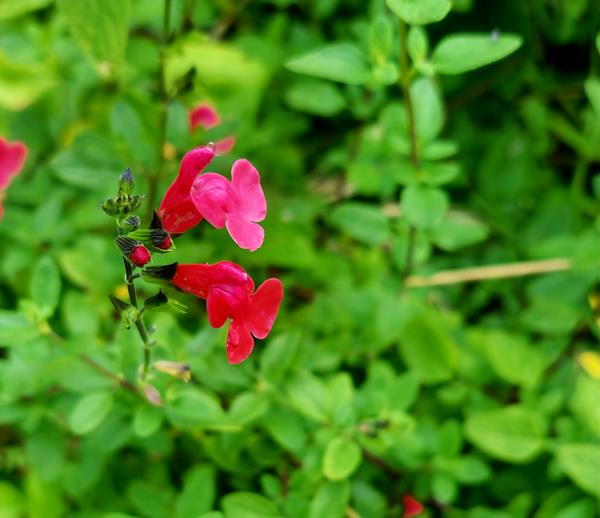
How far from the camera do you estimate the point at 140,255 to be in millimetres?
1026

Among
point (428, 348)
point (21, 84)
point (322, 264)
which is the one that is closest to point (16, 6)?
point (21, 84)

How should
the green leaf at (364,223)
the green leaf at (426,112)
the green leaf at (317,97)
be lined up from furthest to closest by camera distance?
1. the green leaf at (317,97)
2. the green leaf at (364,223)
3. the green leaf at (426,112)

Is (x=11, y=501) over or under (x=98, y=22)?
under

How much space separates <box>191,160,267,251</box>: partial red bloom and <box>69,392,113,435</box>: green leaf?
501 millimetres

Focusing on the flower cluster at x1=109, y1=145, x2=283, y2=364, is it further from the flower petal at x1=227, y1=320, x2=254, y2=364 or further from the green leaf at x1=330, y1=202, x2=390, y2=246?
the green leaf at x1=330, y1=202, x2=390, y2=246

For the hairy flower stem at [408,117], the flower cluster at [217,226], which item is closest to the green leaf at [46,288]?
the flower cluster at [217,226]

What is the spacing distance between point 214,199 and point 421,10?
0.50 m

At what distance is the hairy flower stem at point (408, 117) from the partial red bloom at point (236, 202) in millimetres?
520

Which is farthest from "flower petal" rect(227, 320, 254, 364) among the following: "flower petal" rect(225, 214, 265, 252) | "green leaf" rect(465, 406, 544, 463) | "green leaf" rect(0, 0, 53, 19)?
"green leaf" rect(0, 0, 53, 19)

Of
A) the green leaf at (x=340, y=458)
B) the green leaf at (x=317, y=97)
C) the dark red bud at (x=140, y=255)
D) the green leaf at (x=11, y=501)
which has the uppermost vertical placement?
the dark red bud at (x=140, y=255)

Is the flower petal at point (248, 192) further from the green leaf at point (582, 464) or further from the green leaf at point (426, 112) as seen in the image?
the green leaf at point (582, 464)

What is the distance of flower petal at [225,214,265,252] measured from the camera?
3.16 ft

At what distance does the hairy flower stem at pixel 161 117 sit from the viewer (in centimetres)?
152

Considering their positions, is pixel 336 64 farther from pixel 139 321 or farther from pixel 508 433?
pixel 508 433
